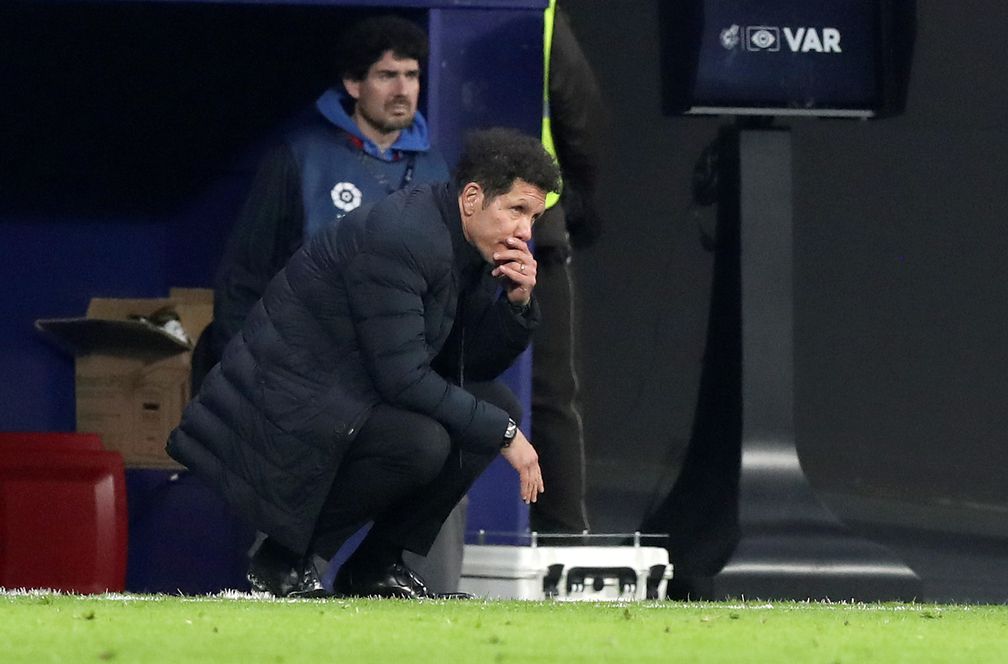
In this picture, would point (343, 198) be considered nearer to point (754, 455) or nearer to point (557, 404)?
point (557, 404)

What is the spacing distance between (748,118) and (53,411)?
2.62 meters

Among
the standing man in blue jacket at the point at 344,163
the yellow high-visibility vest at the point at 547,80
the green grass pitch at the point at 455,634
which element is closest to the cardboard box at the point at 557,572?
the standing man in blue jacket at the point at 344,163

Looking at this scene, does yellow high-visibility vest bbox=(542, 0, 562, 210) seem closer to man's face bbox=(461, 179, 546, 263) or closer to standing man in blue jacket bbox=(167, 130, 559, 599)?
standing man in blue jacket bbox=(167, 130, 559, 599)

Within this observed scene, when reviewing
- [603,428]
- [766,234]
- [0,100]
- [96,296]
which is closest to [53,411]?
[96,296]

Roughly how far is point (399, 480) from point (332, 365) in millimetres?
322

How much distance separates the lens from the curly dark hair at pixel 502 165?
5633 mm

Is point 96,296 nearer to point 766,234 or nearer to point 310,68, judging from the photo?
point 310,68

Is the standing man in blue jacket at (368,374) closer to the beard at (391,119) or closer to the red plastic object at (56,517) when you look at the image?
the beard at (391,119)

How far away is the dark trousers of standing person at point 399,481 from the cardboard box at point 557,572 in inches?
39.7

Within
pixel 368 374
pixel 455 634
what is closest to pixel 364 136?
pixel 368 374

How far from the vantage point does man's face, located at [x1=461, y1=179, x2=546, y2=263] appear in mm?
5621

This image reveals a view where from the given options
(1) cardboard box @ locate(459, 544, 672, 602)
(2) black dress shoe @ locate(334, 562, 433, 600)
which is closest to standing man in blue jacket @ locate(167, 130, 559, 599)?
(2) black dress shoe @ locate(334, 562, 433, 600)

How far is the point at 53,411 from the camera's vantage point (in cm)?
819

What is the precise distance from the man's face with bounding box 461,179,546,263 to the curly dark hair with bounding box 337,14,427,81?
1.12 metres
